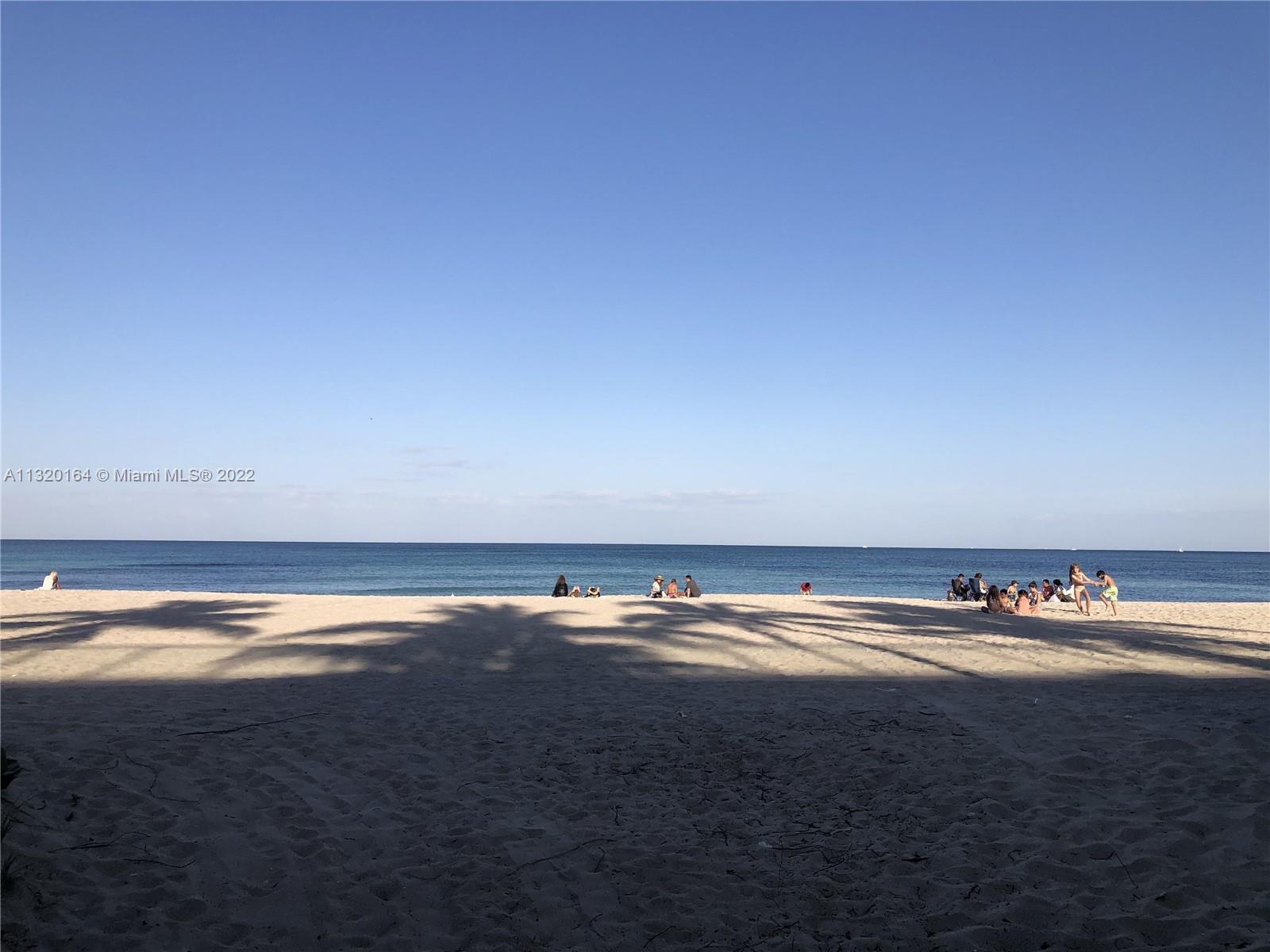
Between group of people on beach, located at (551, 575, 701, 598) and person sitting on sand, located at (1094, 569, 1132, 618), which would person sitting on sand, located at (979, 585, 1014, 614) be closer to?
person sitting on sand, located at (1094, 569, 1132, 618)

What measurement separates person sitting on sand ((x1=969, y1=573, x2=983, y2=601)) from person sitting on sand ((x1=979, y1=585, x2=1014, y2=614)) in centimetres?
573

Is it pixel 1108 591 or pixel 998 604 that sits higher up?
pixel 1108 591

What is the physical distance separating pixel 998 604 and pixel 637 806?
1751cm

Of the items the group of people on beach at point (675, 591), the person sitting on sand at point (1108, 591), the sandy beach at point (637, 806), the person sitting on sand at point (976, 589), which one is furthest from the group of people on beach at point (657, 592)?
the sandy beach at point (637, 806)

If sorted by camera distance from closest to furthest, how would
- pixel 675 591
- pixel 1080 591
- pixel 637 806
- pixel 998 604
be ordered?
1. pixel 637 806
2. pixel 998 604
3. pixel 1080 591
4. pixel 675 591

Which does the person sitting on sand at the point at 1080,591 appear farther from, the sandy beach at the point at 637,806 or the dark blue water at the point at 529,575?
the dark blue water at the point at 529,575

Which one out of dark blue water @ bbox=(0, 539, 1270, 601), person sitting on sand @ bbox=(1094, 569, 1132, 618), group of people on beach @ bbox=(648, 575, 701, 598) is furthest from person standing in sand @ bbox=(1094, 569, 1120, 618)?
dark blue water @ bbox=(0, 539, 1270, 601)

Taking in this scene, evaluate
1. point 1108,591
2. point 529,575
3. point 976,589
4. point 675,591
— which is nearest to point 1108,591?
point 1108,591

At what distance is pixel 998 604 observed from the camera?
20984mm

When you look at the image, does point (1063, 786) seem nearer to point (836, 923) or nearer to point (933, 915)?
point (933, 915)

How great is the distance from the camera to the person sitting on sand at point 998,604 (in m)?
21.0

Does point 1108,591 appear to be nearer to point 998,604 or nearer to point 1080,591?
point 1080,591

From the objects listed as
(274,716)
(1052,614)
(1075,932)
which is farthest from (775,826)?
(1052,614)

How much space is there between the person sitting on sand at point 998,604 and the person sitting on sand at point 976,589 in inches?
226
